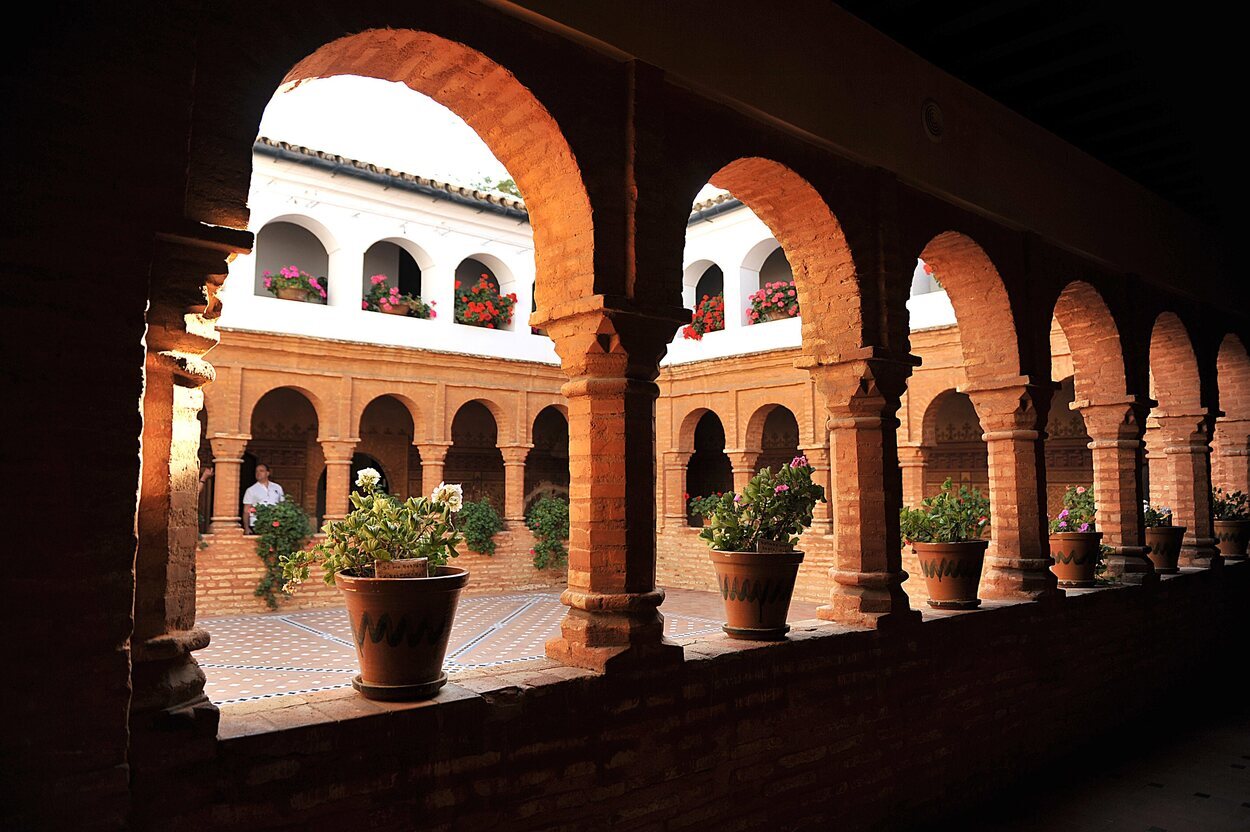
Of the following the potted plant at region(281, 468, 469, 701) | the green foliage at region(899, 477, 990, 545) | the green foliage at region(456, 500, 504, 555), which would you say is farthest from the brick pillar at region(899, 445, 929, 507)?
the potted plant at region(281, 468, 469, 701)

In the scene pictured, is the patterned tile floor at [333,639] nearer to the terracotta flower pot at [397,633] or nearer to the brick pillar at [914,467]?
the brick pillar at [914,467]

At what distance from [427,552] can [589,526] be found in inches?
33.9

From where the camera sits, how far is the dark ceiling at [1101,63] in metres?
5.70

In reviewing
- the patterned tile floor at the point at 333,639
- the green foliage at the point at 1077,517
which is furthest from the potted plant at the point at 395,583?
the green foliage at the point at 1077,517

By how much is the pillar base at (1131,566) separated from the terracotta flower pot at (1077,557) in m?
0.66

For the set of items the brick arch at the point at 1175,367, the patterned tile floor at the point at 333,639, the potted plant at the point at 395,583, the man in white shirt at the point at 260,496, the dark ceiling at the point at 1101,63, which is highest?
the dark ceiling at the point at 1101,63

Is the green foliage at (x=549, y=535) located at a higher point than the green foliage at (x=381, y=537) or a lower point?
lower

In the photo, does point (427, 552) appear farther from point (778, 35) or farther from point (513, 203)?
point (513, 203)

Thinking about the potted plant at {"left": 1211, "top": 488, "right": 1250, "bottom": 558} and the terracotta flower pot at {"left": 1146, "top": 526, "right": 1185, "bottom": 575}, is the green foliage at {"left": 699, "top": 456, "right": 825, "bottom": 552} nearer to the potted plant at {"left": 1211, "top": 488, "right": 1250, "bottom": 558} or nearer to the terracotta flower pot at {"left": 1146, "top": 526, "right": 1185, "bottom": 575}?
the terracotta flower pot at {"left": 1146, "top": 526, "right": 1185, "bottom": 575}

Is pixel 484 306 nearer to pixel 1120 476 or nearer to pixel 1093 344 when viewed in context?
pixel 1093 344

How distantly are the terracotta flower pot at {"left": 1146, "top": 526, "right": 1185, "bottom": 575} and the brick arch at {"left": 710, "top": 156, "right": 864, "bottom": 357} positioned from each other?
18.8ft

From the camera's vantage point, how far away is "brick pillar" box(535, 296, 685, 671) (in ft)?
14.1

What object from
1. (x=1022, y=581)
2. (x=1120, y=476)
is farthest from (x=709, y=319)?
(x=1022, y=581)

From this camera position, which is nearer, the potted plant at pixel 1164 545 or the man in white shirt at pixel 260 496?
the potted plant at pixel 1164 545
